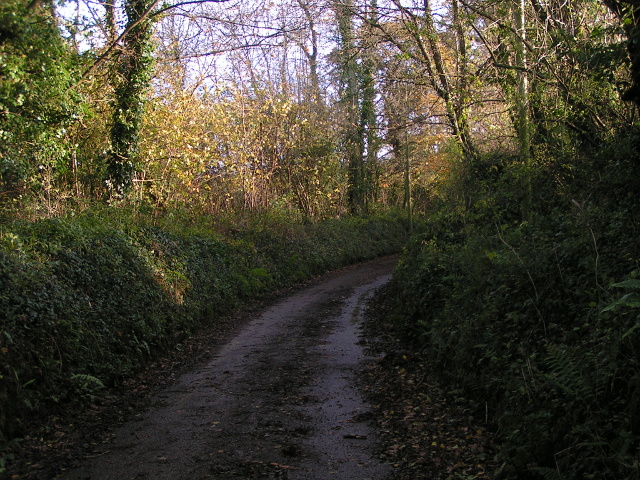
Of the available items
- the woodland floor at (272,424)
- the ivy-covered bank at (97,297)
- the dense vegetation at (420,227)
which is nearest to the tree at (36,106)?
the dense vegetation at (420,227)

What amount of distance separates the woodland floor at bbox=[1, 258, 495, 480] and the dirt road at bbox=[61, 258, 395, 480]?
0.02m

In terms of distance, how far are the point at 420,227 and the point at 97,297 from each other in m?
11.4

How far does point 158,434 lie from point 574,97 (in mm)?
8292

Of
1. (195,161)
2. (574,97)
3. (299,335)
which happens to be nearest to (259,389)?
(299,335)

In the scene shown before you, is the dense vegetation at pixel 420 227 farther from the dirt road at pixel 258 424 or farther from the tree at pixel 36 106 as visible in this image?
the dirt road at pixel 258 424

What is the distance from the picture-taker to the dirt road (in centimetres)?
529

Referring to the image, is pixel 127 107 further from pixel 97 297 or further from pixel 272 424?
pixel 272 424

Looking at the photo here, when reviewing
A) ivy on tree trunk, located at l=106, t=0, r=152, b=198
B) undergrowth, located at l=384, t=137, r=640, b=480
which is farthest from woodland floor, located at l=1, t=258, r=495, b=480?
ivy on tree trunk, located at l=106, t=0, r=152, b=198

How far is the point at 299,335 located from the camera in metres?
11.8

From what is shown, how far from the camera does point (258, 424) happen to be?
6.44 meters

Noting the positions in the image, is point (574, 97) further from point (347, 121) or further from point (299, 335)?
point (347, 121)

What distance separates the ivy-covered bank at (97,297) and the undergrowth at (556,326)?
16.6 feet

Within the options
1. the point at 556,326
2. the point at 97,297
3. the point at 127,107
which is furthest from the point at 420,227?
the point at 556,326

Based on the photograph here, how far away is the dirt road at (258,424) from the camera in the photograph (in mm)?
5293
